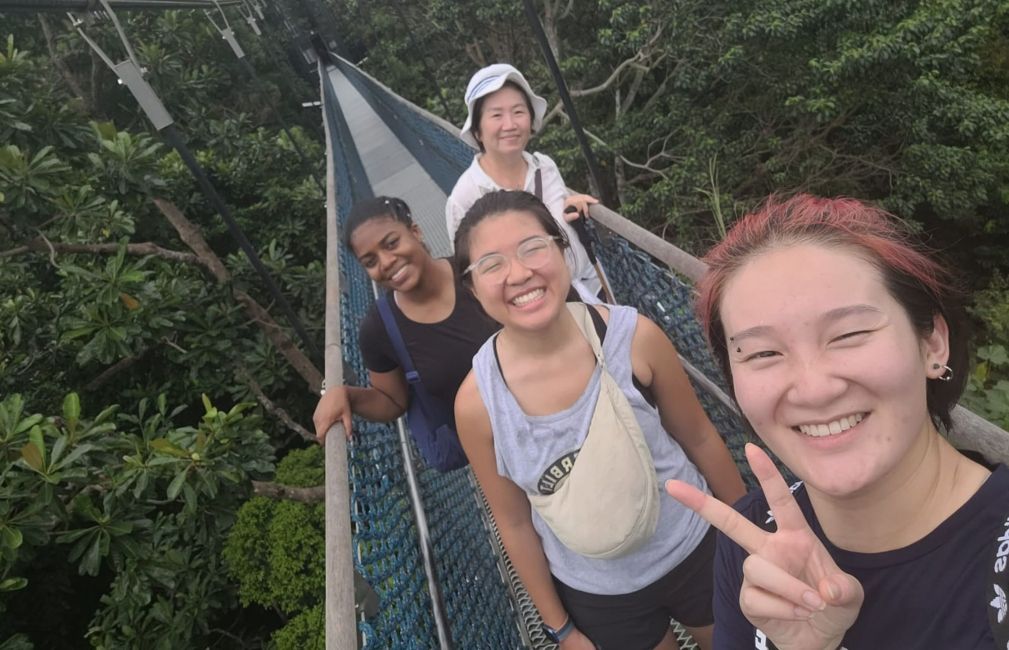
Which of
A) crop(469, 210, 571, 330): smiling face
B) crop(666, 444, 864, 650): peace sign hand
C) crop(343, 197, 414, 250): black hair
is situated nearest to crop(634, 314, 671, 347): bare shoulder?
crop(469, 210, 571, 330): smiling face

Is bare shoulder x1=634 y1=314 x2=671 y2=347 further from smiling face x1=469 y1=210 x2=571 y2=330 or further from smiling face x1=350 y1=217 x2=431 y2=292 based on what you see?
smiling face x1=350 y1=217 x2=431 y2=292

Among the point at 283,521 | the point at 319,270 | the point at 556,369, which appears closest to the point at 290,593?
the point at 283,521

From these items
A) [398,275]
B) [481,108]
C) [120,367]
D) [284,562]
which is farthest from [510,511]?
[120,367]

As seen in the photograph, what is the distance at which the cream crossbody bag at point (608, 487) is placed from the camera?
785mm

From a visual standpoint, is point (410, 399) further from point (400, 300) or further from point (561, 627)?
point (561, 627)

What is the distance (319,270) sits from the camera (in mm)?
3959

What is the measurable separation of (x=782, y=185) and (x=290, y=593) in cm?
607

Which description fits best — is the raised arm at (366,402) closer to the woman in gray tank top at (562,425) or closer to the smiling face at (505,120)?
the woman in gray tank top at (562,425)

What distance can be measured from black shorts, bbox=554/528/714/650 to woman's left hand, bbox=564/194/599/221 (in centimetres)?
91

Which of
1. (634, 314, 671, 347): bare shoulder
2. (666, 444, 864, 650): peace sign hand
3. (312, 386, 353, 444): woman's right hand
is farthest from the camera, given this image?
(312, 386, 353, 444): woman's right hand

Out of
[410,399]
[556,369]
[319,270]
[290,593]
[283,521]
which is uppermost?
[556,369]

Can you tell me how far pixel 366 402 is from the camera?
1.22 meters

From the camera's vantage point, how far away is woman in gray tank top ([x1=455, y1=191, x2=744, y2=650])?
2.72ft

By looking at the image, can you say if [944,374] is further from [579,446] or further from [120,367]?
[120,367]
